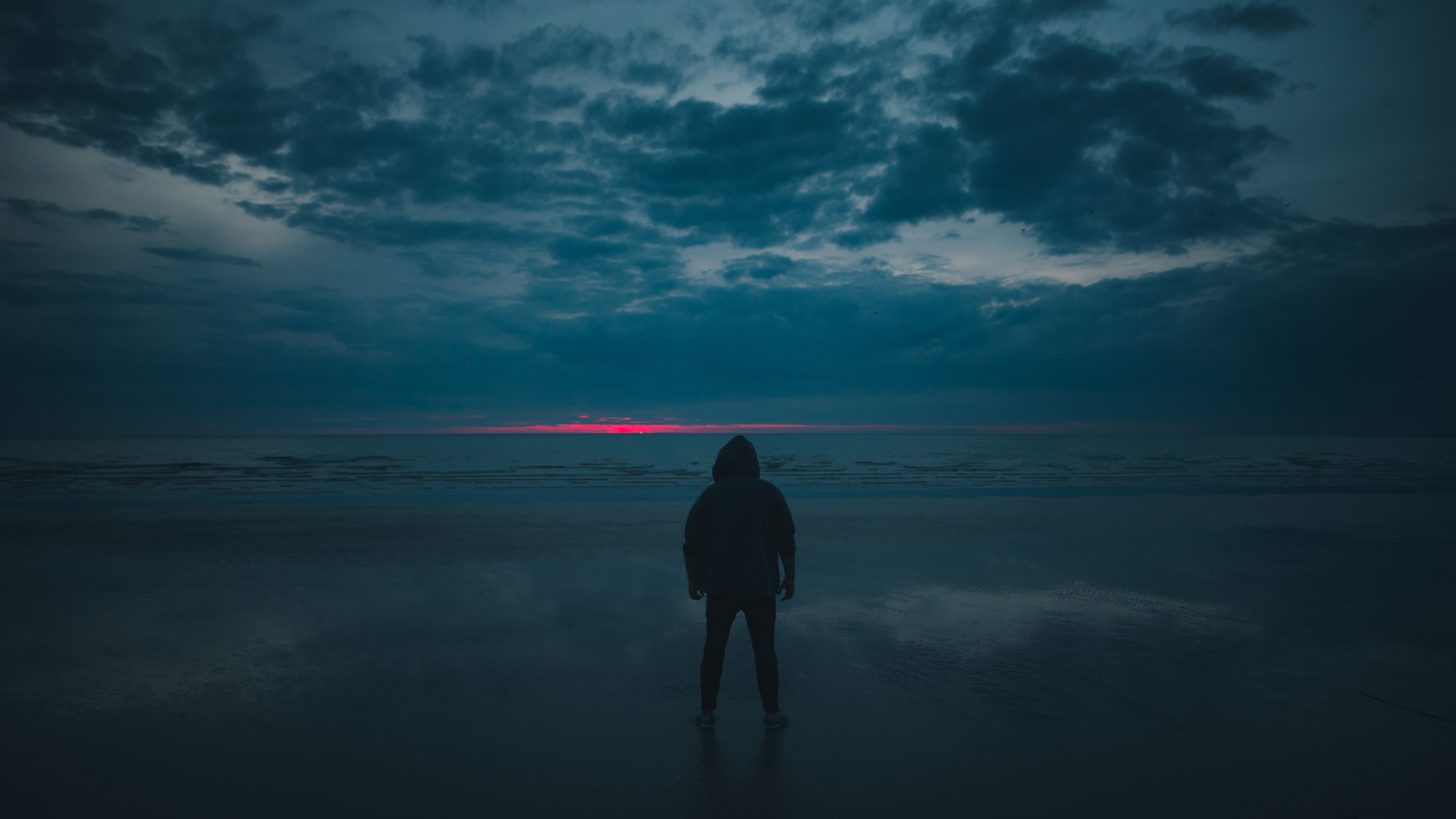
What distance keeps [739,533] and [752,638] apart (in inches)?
30.2

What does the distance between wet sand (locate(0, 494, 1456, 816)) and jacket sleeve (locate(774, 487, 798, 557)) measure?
128cm

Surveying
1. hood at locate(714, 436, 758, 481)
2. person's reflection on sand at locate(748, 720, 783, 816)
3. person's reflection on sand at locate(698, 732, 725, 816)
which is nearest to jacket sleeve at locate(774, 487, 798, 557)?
hood at locate(714, 436, 758, 481)

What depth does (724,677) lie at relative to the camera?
5.66m

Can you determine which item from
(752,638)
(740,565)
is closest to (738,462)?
(740,565)

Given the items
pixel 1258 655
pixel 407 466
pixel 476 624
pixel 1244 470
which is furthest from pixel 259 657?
pixel 1244 470

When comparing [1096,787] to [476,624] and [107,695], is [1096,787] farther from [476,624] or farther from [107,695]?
[107,695]

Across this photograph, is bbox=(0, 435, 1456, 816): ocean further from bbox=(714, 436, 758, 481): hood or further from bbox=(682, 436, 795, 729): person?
bbox=(714, 436, 758, 481): hood

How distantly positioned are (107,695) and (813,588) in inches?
278

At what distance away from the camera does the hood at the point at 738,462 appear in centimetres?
481

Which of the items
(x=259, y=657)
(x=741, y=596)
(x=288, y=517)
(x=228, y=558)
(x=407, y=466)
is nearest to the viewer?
(x=741, y=596)

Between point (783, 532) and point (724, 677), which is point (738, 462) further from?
point (724, 677)

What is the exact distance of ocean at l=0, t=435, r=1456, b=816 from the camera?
12.6 ft

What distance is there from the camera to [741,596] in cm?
450

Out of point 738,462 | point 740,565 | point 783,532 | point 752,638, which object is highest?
point 738,462
